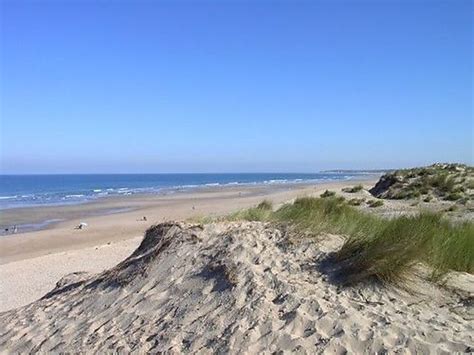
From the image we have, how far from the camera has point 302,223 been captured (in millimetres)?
7395

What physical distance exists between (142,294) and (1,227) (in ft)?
70.5

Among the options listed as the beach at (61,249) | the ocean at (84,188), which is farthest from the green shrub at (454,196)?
the ocean at (84,188)

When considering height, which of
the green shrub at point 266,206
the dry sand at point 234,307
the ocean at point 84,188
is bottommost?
the ocean at point 84,188

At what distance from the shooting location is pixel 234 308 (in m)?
5.50

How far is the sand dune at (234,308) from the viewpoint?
15.5 feet

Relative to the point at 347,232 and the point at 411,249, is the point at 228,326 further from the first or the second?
the point at 347,232

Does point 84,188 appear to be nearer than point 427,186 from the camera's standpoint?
No

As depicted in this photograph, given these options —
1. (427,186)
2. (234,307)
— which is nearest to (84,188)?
(427,186)

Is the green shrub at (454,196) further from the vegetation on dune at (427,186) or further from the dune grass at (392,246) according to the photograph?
the dune grass at (392,246)

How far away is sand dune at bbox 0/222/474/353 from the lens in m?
4.71

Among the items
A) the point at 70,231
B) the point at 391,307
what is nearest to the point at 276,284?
the point at 391,307

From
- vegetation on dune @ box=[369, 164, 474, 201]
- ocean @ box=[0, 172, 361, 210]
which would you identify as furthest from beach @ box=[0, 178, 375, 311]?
ocean @ box=[0, 172, 361, 210]

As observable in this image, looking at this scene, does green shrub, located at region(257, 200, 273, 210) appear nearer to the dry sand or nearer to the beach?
the beach

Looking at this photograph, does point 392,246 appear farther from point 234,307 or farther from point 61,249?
point 61,249
